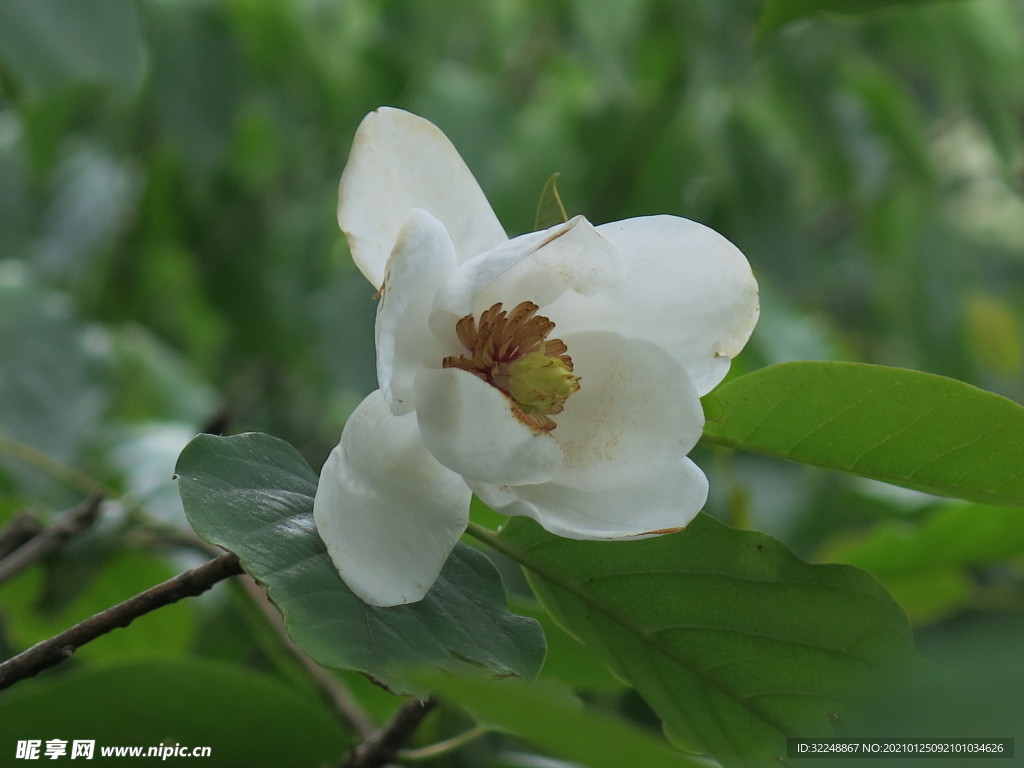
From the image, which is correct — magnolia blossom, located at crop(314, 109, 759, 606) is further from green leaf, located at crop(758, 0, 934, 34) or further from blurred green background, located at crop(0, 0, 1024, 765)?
blurred green background, located at crop(0, 0, 1024, 765)

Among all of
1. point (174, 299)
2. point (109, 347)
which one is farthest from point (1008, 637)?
point (174, 299)

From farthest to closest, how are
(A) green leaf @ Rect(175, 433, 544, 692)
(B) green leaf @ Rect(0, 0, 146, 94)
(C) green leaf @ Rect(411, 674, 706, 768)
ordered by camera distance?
(B) green leaf @ Rect(0, 0, 146, 94), (A) green leaf @ Rect(175, 433, 544, 692), (C) green leaf @ Rect(411, 674, 706, 768)

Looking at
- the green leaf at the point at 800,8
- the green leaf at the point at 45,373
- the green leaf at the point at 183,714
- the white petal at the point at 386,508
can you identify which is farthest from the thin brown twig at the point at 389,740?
the green leaf at the point at 45,373

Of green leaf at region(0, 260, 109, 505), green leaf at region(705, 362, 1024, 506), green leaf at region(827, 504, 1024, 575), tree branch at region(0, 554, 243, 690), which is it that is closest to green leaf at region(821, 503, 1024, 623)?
green leaf at region(827, 504, 1024, 575)

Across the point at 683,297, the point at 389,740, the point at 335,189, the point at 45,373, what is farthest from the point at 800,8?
the point at 335,189

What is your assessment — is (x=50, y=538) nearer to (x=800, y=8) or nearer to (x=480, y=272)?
(x=480, y=272)

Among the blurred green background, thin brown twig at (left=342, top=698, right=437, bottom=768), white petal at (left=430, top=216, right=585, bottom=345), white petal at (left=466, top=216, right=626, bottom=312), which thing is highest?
the blurred green background

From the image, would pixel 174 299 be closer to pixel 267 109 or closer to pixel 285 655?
pixel 267 109
